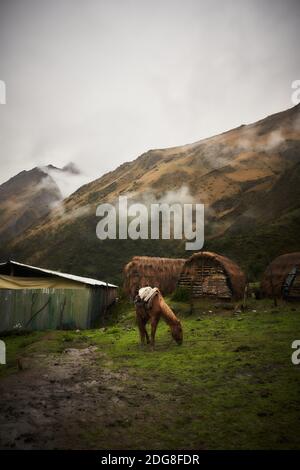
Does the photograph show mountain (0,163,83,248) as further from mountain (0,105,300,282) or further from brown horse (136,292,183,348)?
brown horse (136,292,183,348)

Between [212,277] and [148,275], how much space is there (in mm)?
6459

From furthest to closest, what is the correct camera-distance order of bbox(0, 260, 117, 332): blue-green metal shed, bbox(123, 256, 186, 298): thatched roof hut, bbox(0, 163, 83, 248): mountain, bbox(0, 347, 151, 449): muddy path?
bbox(0, 163, 83, 248): mountain < bbox(123, 256, 186, 298): thatched roof hut < bbox(0, 260, 117, 332): blue-green metal shed < bbox(0, 347, 151, 449): muddy path

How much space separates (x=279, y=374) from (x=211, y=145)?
67.8m

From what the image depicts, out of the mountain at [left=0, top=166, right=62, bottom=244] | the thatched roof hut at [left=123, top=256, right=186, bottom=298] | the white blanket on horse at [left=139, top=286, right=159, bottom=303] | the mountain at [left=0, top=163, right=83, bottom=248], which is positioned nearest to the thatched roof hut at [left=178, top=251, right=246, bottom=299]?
the thatched roof hut at [left=123, top=256, right=186, bottom=298]

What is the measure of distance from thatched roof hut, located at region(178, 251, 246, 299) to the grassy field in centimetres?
625

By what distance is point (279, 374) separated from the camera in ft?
23.5

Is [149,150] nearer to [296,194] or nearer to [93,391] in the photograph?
[296,194]

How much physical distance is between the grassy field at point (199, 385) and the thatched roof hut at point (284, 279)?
462 cm

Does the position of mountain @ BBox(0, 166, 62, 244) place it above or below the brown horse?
above

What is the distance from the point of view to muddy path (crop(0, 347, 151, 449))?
14.6 ft

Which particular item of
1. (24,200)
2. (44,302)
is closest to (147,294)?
(44,302)

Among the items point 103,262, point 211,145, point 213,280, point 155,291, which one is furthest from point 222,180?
point 155,291

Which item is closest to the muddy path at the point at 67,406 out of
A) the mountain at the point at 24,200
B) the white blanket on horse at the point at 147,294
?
the white blanket on horse at the point at 147,294

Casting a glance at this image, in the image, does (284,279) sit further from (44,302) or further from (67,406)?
(67,406)
